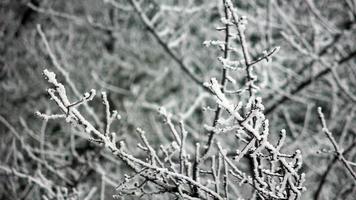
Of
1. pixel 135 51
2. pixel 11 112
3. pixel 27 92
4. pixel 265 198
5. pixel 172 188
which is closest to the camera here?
pixel 265 198

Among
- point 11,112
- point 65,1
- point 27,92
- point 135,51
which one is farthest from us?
point 65,1

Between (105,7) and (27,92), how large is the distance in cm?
249

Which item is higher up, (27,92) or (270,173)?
(27,92)

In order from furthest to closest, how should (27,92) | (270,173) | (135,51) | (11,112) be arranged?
1. (135,51)
2. (27,92)
3. (11,112)
4. (270,173)

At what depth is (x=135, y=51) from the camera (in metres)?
7.20

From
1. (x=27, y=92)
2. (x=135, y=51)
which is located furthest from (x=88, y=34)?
(x=27, y=92)

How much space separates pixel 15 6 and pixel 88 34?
Result: 2.32 m

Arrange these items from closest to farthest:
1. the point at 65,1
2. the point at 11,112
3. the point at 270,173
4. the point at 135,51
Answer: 1. the point at 270,173
2. the point at 11,112
3. the point at 135,51
4. the point at 65,1

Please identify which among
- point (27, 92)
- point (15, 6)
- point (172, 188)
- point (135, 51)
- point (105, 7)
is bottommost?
point (172, 188)

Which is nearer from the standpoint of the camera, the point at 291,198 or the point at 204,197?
the point at 291,198

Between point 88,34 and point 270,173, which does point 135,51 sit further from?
point 270,173

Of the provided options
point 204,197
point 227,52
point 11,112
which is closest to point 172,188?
point 204,197

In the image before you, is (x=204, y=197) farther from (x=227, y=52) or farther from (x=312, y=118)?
(x=312, y=118)

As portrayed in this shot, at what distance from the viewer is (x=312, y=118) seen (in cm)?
815
